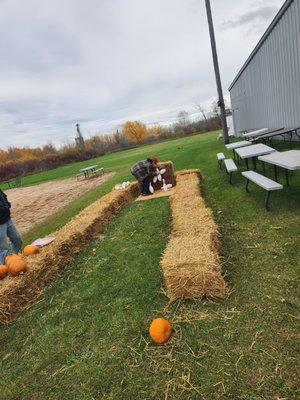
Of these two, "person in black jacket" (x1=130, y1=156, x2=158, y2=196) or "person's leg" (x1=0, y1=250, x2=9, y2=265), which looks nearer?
"person's leg" (x1=0, y1=250, x2=9, y2=265)

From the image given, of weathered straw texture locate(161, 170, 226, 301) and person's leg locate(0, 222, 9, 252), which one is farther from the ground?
person's leg locate(0, 222, 9, 252)

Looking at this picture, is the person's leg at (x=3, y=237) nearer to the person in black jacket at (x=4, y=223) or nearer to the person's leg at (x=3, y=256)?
the person in black jacket at (x=4, y=223)

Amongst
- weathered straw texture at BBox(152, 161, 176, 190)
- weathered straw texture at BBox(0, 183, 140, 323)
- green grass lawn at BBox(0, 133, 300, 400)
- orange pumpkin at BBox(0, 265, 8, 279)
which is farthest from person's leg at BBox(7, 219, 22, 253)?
weathered straw texture at BBox(152, 161, 176, 190)

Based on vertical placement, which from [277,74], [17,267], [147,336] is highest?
[277,74]

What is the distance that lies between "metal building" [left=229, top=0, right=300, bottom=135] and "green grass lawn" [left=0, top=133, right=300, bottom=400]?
367 inches

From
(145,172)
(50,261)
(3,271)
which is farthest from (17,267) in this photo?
(145,172)

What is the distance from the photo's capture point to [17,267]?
227 inches

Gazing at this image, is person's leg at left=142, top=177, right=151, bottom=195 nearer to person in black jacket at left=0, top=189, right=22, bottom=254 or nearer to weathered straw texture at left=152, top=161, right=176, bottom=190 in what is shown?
weathered straw texture at left=152, top=161, right=176, bottom=190

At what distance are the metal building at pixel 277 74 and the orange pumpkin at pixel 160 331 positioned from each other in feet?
40.6

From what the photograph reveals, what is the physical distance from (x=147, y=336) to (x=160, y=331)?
12.3 inches

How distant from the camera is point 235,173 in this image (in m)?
11.9

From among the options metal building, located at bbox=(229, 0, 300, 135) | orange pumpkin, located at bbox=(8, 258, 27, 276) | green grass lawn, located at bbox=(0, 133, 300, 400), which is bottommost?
green grass lawn, located at bbox=(0, 133, 300, 400)

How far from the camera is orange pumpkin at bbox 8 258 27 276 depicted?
576 centimetres

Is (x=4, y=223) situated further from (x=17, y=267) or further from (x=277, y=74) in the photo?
(x=277, y=74)
